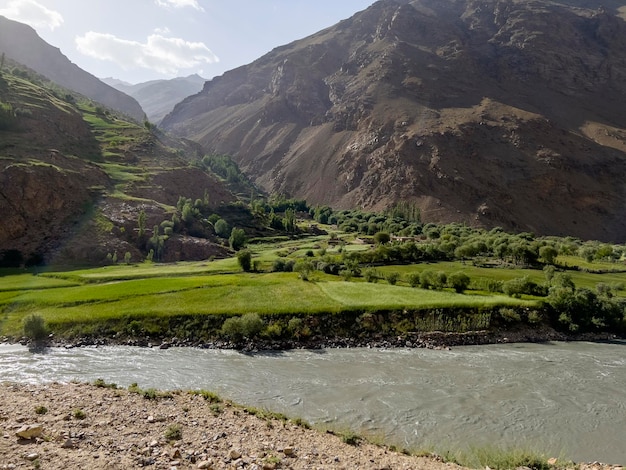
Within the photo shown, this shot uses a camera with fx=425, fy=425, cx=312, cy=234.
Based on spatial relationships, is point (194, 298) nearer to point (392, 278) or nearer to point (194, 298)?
point (194, 298)

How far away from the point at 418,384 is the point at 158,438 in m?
18.9

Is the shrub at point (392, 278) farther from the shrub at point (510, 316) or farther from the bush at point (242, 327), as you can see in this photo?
the bush at point (242, 327)

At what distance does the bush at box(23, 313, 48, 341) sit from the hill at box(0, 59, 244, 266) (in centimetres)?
3986

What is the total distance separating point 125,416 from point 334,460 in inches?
387

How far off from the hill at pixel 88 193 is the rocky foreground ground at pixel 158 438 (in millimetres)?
62217

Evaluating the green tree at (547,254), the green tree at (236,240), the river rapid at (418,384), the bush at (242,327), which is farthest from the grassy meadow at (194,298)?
the green tree at (236,240)

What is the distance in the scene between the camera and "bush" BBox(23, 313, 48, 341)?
3831 cm

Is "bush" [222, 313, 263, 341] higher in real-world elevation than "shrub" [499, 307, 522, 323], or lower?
higher

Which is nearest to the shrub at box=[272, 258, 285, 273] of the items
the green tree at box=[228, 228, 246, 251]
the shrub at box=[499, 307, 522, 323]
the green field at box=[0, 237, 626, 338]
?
the green field at box=[0, 237, 626, 338]

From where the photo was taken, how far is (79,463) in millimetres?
13852

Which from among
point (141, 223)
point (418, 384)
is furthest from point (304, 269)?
point (141, 223)

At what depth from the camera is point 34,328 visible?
38.4 meters

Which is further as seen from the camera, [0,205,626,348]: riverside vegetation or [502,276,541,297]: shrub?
[502,276,541,297]: shrub

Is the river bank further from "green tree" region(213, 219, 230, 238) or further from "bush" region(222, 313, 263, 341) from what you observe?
"green tree" region(213, 219, 230, 238)
